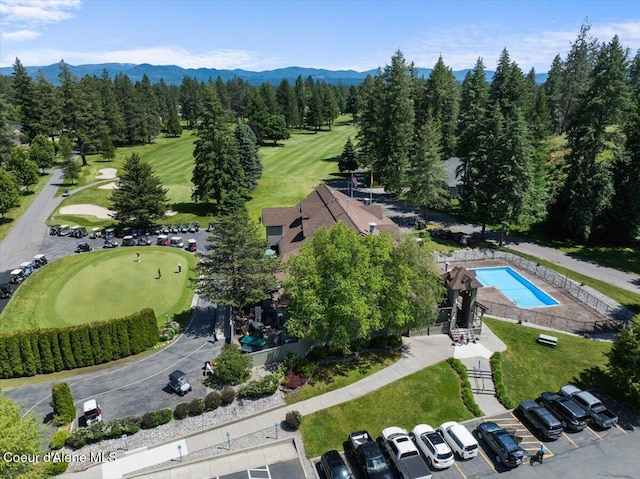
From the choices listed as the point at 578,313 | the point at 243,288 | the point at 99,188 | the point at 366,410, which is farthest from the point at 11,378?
the point at 99,188

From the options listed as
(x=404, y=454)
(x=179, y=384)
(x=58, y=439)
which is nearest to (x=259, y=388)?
(x=179, y=384)

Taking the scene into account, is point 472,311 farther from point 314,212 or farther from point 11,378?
point 11,378

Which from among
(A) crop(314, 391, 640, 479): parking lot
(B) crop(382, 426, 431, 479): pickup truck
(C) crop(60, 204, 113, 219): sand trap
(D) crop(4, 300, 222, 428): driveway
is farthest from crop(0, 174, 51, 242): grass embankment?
(A) crop(314, 391, 640, 479): parking lot

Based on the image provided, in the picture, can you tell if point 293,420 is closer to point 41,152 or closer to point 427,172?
point 427,172

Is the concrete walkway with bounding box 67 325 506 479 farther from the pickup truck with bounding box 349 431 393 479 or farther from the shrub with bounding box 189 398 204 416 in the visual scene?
the pickup truck with bounding box 349 431 393 479

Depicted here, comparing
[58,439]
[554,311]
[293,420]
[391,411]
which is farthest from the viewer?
[554,311]

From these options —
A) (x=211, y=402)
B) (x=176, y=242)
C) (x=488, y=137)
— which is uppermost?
(x=488, y=137)

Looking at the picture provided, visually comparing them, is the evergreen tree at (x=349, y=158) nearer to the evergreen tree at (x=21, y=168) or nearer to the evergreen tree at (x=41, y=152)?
the evergreen tree at (x=21, y=168)
